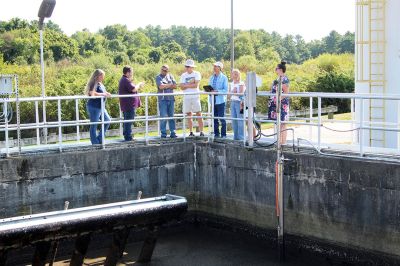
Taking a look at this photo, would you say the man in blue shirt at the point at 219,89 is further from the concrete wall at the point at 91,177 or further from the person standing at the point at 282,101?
the person standing at the point at 282,101

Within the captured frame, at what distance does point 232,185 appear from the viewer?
13.5 metres

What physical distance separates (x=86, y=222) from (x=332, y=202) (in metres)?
4.01

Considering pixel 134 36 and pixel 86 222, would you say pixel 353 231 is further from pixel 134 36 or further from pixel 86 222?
pixel 134 36

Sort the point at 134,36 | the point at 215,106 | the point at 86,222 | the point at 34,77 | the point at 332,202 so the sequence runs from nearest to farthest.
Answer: the point at 86,222 → the point at 332,202 → the point at 215,106 → the point at 34,77 → the point at 134,36

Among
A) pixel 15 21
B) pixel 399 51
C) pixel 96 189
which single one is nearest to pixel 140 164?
pixel 96 189

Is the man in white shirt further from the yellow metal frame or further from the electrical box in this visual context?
the electrical box

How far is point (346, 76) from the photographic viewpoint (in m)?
31.7

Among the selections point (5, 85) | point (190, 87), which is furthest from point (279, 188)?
point (5, 85)

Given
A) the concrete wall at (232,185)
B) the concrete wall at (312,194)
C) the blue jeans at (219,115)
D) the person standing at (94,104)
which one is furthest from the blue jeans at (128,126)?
the blue jeans at (219,115)

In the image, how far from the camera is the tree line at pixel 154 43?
166ft

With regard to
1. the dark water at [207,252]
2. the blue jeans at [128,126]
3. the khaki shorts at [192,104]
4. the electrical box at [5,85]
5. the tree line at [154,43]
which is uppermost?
the tree line at [154,43]

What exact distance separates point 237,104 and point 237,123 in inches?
15.7

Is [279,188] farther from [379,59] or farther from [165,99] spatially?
[379,59]

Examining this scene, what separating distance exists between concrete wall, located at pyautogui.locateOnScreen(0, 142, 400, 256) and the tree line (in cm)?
3240
